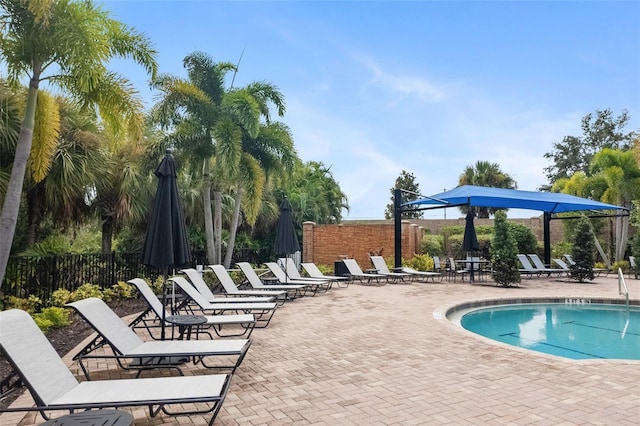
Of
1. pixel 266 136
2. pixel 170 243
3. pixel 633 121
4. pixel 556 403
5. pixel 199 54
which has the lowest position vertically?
pixel 556 403

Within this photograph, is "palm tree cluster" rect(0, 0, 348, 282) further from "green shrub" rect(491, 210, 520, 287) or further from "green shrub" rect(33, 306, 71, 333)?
"green shrub" rect(491, 210, 520, 287)

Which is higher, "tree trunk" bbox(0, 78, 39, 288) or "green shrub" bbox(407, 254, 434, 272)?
"tree trunk" bbox(0, 78, 39, 288)

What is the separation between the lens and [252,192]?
1305 cm

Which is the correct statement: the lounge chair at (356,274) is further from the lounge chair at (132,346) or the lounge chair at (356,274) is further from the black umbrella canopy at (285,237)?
the lounge chair at (132,346)

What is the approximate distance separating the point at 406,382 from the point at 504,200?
11.9m

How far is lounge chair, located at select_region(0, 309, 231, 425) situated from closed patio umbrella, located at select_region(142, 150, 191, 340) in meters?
2.48

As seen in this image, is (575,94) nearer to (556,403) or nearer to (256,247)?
(256,247)

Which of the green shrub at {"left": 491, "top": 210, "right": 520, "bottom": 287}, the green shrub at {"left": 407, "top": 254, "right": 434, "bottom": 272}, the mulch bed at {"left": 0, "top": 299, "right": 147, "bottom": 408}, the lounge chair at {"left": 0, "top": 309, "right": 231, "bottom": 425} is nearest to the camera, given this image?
the lounge chair at {"left": 0, "top": 309, "right": 231, "bottom": 425}

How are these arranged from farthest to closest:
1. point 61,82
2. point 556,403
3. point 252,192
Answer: point 252,192 < point 61,82 < point 556,403

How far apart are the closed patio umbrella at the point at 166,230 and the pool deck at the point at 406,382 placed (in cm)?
141

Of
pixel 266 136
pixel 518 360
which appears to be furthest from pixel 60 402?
pixel 266 136

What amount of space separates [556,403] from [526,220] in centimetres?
2129

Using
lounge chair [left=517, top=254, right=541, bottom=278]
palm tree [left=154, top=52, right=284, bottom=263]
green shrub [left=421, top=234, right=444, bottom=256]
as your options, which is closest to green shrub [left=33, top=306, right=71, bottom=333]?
palm tree [left=154, top=52, right=284, bottom=263]

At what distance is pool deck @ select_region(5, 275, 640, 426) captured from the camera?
336cm
